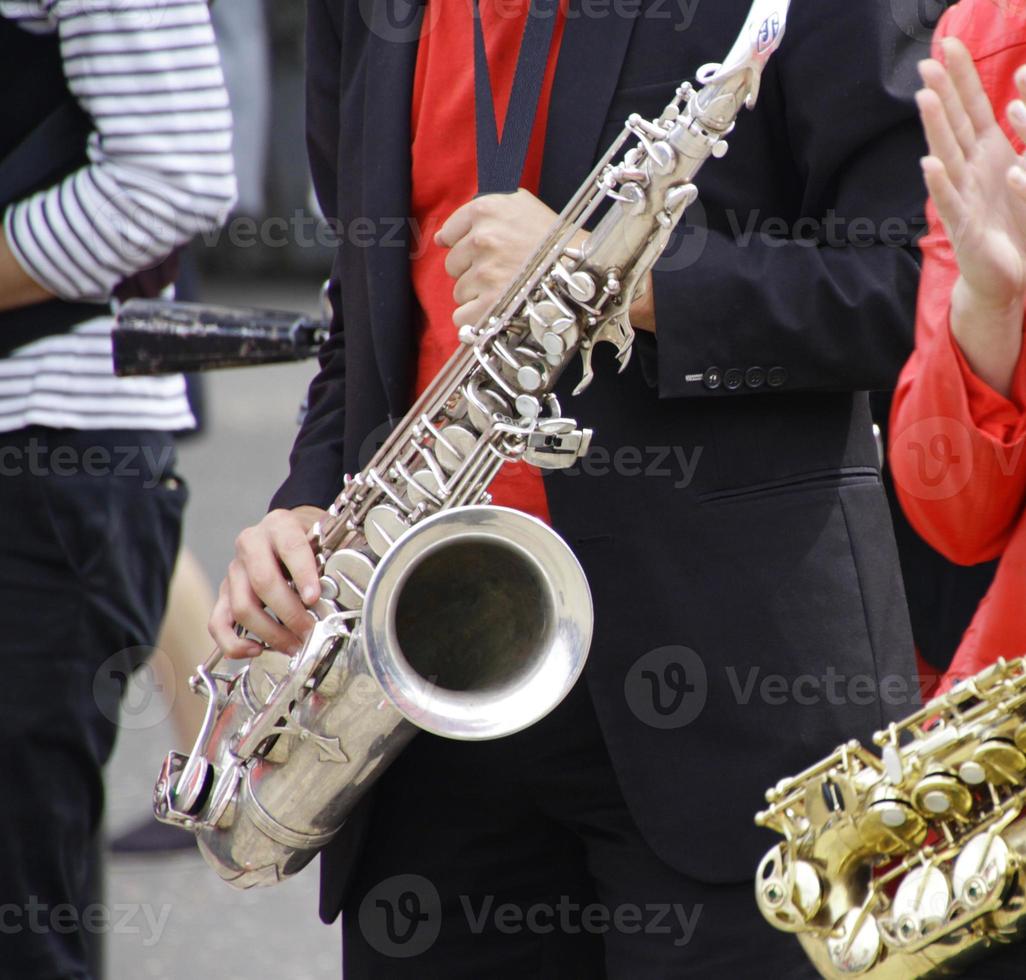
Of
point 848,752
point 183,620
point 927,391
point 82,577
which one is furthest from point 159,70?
point 183,620

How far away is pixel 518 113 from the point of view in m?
1.74

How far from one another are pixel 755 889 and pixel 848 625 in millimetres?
279

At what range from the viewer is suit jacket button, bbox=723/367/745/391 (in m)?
1.73

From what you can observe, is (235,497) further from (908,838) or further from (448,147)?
(908,838)

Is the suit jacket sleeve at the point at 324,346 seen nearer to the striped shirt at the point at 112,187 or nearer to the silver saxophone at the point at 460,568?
the silver saxophone at the point at 460,568

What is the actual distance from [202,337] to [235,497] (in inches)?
178

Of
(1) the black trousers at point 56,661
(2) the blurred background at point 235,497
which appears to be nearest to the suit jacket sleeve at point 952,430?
(1) the black trousers at point 56,661

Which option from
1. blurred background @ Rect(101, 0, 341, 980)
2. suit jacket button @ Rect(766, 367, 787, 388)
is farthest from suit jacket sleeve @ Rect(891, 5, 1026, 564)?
blurred background @ Rect(101, 0, 341, 980)

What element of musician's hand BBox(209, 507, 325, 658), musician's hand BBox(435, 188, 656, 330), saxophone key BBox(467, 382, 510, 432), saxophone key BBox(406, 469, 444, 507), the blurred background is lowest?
the blurred background

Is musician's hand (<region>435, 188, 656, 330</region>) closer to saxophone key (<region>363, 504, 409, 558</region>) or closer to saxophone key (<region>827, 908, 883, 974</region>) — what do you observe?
saxophone key (<region>363, 504, 409, 558</region>)

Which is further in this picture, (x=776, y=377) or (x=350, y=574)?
(x=350, y=574)

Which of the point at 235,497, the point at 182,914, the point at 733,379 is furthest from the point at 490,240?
the point at 235,497

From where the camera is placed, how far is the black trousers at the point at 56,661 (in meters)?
2.35

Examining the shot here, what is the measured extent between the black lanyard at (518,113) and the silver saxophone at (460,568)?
7cm
